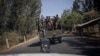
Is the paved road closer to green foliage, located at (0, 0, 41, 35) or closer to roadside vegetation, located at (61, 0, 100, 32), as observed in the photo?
green foliage, located at (0, 0, 41, 35)

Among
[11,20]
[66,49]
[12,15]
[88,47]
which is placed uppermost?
[12,15]

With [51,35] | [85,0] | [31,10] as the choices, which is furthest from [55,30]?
[85,0]

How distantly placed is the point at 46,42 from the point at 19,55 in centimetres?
1167

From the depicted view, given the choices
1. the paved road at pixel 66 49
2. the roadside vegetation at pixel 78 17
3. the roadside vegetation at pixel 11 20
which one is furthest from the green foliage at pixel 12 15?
the roadside vegetation at pixel 78 17

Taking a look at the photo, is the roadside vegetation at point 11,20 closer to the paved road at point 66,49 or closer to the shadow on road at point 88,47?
the paved road at point 66,49

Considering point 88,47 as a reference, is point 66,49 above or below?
above

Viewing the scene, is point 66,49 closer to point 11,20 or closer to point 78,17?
point 11,20

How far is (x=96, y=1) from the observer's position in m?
34.4

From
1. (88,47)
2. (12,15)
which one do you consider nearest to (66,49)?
(88,47)

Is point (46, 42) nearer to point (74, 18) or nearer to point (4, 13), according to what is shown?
point (4, 13)

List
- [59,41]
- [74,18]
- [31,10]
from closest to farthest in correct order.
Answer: [59,41]
[31,10]
[74,18]

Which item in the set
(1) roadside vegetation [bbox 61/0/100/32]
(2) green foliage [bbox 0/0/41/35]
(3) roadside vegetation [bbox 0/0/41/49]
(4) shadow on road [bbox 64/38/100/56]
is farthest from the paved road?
(1) roadside vegetation [bbox 61/0/100/32]

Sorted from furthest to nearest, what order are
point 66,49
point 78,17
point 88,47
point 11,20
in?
point 78,17, point 11,20, point 88,47, point 66,49

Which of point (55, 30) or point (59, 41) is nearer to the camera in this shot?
point (55, 30)
